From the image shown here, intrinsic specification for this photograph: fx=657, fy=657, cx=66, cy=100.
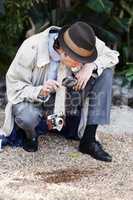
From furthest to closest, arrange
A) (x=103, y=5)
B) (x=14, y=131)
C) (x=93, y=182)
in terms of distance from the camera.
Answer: (x=103, y=5) → (x=14, y=131) → (x=93, y=182)

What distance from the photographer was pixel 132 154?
4.57 meters

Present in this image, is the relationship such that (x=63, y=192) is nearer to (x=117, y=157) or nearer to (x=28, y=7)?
(x=117, y=157)

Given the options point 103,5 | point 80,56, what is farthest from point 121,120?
point 80,56

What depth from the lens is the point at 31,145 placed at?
4441 millimetres

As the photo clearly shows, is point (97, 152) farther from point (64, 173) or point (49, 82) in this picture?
point (49, 82)

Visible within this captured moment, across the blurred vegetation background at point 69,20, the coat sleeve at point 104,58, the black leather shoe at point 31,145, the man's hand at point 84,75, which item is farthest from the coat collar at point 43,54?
the blurred vegetation background at point 69,20

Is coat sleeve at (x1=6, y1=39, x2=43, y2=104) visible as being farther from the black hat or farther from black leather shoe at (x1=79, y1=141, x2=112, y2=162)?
black leather shoe at (x1=79, y1=141, x2=112, y2=162)

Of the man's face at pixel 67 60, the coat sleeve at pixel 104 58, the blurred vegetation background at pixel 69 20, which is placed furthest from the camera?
the blurred vegetation background at pixel 69 20

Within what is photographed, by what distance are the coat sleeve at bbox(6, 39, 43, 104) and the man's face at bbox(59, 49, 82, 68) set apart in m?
0.21

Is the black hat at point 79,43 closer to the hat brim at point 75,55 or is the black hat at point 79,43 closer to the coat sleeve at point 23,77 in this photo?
the hat brim at point 75,55

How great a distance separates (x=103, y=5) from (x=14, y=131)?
5.89ft

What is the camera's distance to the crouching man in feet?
13.6

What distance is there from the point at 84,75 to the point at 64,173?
635 millimetres

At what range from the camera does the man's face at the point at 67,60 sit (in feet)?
13.1
